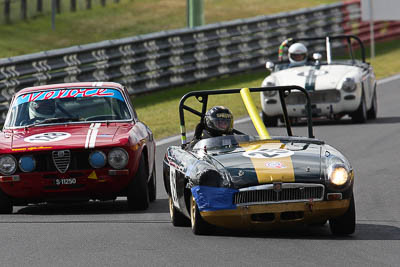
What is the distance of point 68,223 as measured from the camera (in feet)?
32.7

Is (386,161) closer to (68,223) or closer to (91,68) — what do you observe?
(68,223)

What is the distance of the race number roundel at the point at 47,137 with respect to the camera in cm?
1088

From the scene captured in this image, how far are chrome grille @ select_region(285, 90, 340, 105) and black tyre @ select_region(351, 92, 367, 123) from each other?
0.40 meters

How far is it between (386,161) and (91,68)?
8.69m

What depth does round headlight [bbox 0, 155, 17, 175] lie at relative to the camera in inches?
421

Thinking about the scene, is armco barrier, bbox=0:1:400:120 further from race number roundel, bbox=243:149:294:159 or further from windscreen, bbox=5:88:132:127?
race number roundel, bbox=243:149:294:159

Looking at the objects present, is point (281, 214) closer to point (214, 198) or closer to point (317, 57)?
point (214, 198)

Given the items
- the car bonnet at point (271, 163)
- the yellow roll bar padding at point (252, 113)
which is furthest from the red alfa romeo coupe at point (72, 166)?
the car bonnet at point (271, 163)

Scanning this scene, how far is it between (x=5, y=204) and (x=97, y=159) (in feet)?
3.32

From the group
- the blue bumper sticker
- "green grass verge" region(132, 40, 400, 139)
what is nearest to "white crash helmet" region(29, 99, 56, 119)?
the blue bumper sticker

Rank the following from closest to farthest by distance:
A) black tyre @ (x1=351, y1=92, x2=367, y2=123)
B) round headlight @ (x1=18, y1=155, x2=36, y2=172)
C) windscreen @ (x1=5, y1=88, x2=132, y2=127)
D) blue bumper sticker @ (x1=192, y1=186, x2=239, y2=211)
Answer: blue bumper sticker @ (x1=192, y1=186, x2=239, y2=211)
round headlight @ (x1=18, y1=155, x2=36, y2=172)
windscreen @ (x1=5, y1=88, x2=132, y2=127)
black tyre @ (x1=351, y1=92, x2=367, y2=123)

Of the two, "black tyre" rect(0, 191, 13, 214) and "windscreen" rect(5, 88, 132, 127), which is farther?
"windscreen" rect(5, 88, 132, 127)

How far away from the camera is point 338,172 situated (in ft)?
28.7

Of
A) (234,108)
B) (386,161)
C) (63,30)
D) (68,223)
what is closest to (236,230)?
(68,223)
